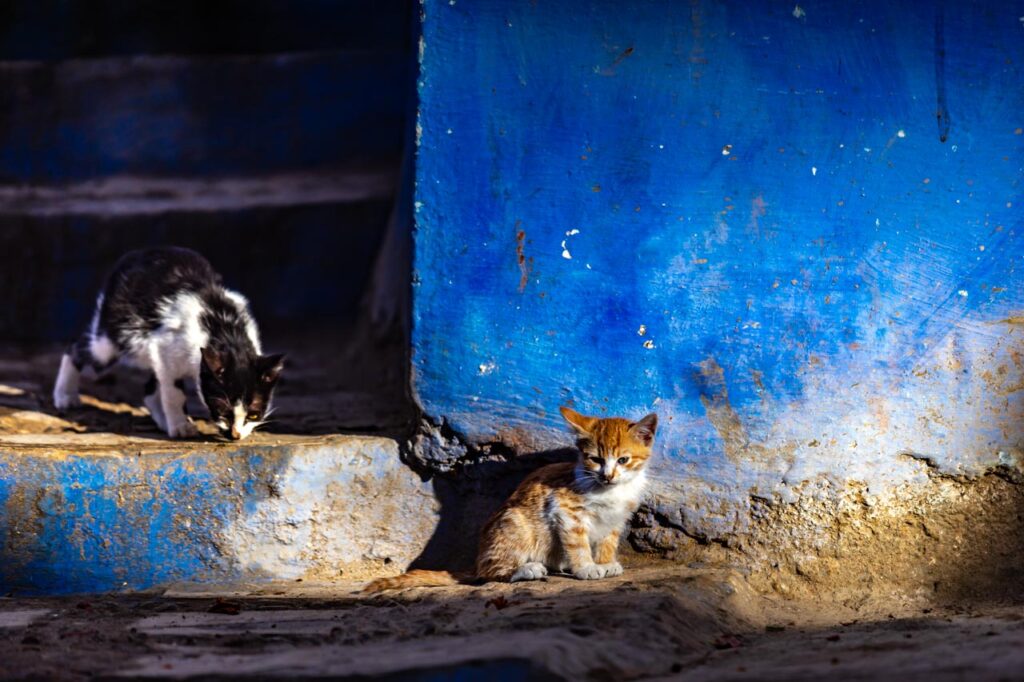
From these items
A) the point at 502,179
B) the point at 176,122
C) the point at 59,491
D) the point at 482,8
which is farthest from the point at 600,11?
the point at 176,122

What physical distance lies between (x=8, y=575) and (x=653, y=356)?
2582 mm

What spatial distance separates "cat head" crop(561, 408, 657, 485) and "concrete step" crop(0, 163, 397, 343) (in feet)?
10.6

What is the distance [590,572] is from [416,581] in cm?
64

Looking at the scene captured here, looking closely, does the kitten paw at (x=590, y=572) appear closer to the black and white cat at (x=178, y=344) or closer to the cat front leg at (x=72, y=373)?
the black and white cat at (x=178, y=344)

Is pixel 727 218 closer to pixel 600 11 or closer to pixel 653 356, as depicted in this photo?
pixel 653 356

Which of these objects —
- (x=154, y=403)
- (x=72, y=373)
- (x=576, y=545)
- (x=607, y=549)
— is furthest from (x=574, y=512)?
(x=72, y=373)

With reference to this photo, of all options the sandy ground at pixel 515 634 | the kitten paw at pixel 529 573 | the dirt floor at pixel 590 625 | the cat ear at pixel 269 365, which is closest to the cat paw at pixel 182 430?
the dirt floor at pixel 590 625

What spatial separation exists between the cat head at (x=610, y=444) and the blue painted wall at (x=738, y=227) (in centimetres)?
21

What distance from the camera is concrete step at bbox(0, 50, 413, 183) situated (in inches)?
271

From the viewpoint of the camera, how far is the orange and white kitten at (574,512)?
400 cm

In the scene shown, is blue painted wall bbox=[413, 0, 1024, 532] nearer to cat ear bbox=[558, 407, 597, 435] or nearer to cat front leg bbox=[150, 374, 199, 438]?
cat ear bbox=[558, 407, 597, 435]

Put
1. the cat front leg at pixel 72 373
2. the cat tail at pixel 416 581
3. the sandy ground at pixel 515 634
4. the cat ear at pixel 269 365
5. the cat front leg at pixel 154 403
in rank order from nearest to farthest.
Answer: the sandy ground at pixel 515 634
the cat tail at pixel 416 581
the cat ear at pixel 269 365
the cat front leg at pixel 154 403
the cat front leg at pixel 72 373

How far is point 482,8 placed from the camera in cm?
416

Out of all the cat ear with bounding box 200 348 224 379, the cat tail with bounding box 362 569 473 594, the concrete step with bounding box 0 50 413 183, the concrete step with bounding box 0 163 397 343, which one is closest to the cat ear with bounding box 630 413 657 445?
the cat tail with bounding box 362 569 473 594
